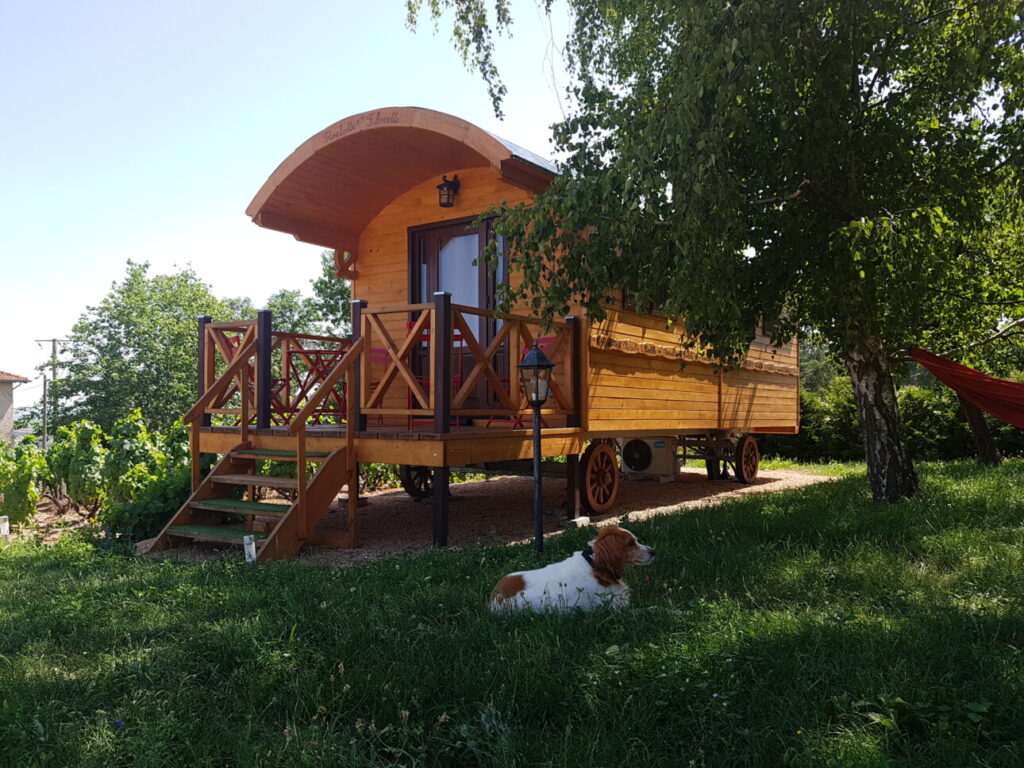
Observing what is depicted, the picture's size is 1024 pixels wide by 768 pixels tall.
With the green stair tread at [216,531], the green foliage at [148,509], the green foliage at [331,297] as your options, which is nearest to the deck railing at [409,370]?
the green foliage at [148,509]

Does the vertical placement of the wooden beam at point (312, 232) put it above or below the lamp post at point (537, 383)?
above

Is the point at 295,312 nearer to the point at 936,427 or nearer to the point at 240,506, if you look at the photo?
the point at 936,427

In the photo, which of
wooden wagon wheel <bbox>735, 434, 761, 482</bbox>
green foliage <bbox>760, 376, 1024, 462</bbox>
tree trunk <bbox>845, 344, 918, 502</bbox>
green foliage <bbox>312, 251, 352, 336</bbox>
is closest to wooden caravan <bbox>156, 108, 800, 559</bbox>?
wooden wagon wheel <bbox>735, 434, 761, 482</bbox>

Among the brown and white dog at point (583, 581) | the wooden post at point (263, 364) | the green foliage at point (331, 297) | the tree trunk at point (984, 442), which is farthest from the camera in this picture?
the green foliage at point (331, 297)

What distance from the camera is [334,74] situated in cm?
783

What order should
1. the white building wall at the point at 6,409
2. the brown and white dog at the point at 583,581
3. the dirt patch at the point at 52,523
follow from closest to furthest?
the brown and white dog at the point at 583,581 → the dirt patch at the point at 52,523 → the white building wall at the point at 6,409

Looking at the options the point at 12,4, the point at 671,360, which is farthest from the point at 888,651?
the point at 12,4

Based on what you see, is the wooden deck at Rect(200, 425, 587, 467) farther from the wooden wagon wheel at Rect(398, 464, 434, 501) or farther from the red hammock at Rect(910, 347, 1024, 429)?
the red hammock at Rect(910, 347, 1024, 429)

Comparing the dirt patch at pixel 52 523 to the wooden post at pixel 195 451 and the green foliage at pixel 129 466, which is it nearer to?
the green foliage at pixel 129 466

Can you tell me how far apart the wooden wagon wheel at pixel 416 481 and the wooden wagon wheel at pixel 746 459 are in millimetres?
5081

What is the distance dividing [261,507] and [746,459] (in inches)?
330

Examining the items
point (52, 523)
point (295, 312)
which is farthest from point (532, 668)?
point (295, 312)

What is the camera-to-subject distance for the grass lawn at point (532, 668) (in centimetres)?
225

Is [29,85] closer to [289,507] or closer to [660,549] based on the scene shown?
[289,507]
